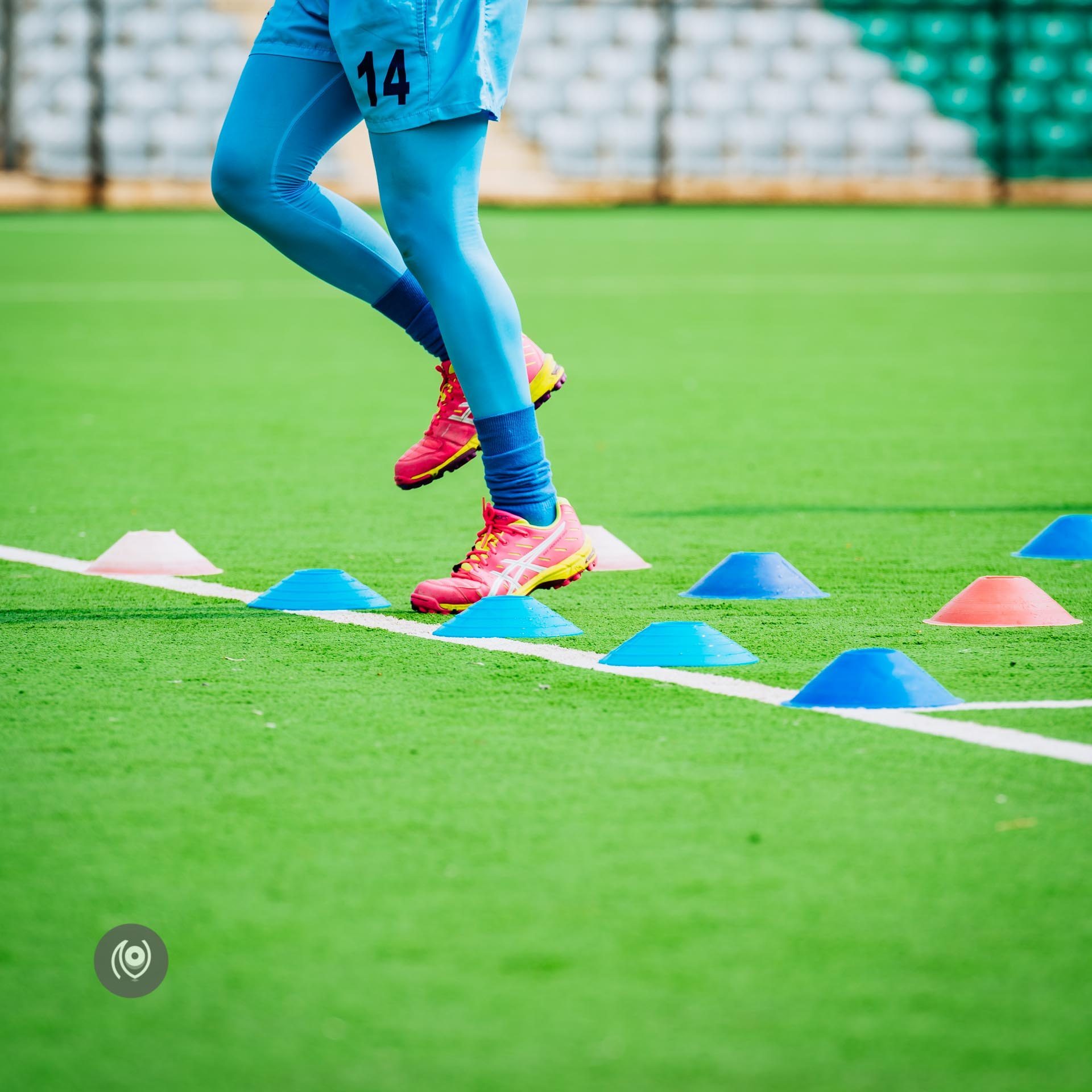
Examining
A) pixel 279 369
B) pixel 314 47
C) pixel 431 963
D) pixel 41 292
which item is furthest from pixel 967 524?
pixel 41 292

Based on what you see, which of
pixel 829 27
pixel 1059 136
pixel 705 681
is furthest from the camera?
pixel 829 27

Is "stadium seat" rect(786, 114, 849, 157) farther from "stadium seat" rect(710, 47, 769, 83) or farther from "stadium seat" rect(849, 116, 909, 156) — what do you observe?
"stadium seat" rect(710, 47, 769, 83)

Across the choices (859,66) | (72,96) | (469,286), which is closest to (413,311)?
(469,286)

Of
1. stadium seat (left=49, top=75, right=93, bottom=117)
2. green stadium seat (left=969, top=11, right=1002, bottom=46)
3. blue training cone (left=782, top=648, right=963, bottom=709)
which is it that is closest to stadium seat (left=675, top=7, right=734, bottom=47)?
green stadium seat (left=969, top=11, right=1002, bottom=46)

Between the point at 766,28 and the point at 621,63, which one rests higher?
the point at 766,28

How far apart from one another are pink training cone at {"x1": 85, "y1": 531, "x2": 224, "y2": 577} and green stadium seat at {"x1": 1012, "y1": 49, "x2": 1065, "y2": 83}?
26.1 meters

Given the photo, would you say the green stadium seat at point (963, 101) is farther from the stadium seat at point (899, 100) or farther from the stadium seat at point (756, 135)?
the stadium seat at point (756, 135)

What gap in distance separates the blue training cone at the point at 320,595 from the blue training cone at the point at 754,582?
657 millimetres

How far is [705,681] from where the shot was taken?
3455mm

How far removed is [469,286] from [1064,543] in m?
1.65

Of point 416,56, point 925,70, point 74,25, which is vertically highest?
point 416,56

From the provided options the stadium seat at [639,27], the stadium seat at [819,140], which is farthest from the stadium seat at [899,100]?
the stadium seat at [639,27]

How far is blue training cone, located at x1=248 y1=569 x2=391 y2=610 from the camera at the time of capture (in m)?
4.14

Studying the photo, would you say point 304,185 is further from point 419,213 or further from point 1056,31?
point 1056,31
